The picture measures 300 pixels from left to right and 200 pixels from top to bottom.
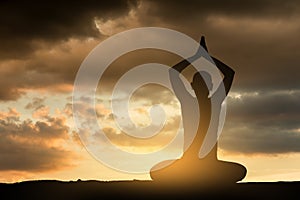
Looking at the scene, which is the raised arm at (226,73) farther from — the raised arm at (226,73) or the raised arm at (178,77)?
the raised arm at (178,77)

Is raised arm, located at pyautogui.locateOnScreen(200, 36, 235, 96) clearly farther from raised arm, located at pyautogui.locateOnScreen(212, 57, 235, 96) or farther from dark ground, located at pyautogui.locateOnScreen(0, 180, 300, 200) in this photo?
dark ground, located at pyautogui.locateOnScreen(0, 180, 300, 200)

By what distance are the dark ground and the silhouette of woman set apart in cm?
22

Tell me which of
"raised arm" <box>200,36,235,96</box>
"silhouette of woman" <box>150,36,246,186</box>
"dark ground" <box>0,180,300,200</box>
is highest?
"raised arm" <box>200,36,235,96</box>

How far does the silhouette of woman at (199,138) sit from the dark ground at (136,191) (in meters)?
0.22

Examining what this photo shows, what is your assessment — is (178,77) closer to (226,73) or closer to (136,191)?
(226,73)

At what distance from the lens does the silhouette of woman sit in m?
11.3

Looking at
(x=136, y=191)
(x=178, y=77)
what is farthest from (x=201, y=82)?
(x=136, y=191)

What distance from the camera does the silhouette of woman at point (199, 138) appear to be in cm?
1127

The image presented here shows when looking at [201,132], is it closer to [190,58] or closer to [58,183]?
[190,58]

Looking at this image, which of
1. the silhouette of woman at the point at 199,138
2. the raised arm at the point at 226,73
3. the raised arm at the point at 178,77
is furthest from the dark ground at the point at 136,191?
the raised arm at the point at 226,73

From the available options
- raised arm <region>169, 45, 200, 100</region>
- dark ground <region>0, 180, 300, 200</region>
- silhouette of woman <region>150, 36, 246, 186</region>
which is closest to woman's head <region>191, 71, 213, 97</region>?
silhouette of woman <region>150, 36, 246, 186</region>

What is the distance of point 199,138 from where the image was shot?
1172 centimetres

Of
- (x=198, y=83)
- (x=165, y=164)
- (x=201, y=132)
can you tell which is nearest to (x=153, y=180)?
(x=165, y=164)

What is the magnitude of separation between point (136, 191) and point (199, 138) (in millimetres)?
1542
